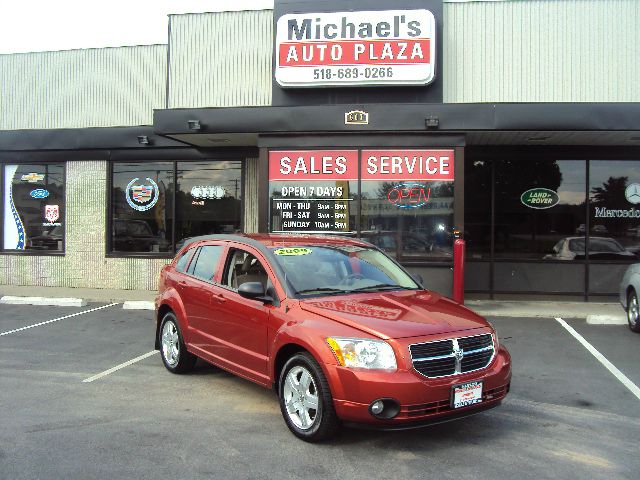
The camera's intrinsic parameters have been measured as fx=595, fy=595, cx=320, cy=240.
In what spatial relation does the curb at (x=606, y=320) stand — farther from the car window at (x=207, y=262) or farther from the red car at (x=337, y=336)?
the car window at (x=207, y=262)

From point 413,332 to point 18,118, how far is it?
14.1m

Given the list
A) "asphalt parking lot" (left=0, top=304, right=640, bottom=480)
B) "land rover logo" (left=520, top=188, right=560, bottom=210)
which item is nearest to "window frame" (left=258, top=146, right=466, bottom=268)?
"land rover logo" (left=520, top=188, right=560, bottom=210)

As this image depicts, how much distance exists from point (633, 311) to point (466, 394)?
254 inches

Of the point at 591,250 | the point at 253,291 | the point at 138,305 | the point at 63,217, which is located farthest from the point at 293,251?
the point at 63,217

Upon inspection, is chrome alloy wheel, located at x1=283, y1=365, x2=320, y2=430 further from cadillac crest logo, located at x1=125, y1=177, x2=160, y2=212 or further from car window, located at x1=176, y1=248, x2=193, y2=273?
cadillac crest logo, located at x1=125, y1=177, x2=160, y2=212

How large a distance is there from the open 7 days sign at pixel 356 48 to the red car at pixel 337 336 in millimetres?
6072

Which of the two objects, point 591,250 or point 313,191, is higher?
point 313,191

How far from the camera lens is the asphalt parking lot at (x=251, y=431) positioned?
414cm

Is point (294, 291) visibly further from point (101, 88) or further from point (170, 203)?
point (101, 88)

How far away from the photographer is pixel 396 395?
4.19 m

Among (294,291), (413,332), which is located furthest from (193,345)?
(413,332)

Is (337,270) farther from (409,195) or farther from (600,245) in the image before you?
(600,245)

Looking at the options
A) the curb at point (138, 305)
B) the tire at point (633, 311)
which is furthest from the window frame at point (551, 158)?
the curb at point (138, 305)

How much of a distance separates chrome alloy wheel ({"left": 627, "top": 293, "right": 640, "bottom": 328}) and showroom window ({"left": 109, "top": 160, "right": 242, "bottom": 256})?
8213 millimetres
